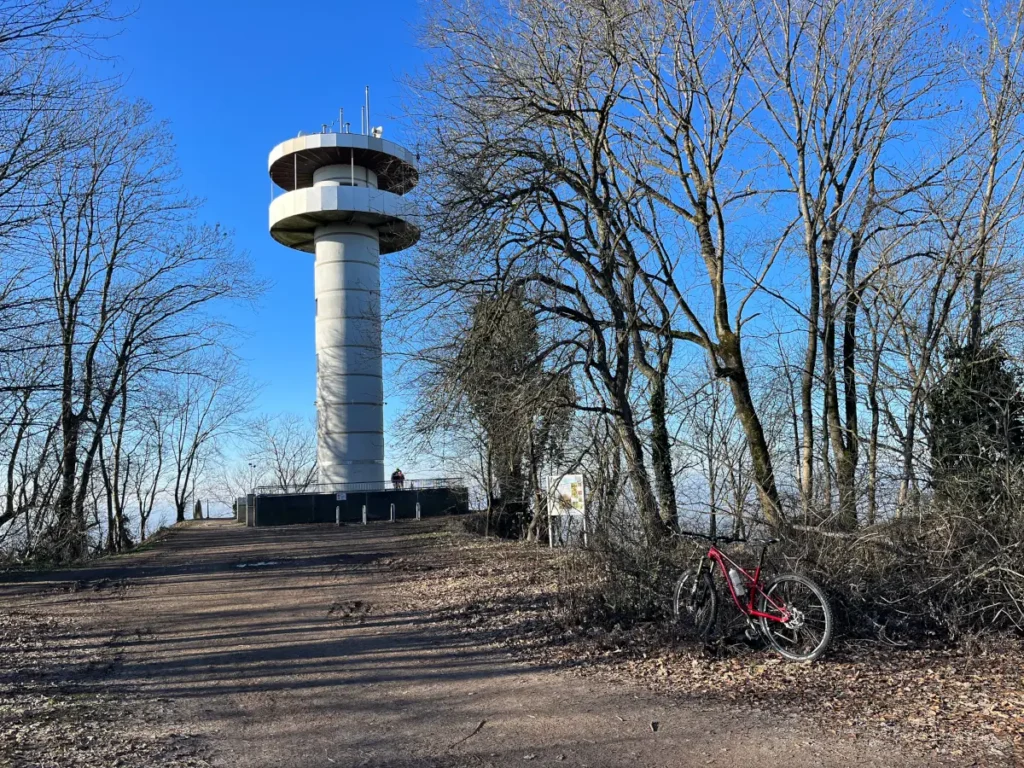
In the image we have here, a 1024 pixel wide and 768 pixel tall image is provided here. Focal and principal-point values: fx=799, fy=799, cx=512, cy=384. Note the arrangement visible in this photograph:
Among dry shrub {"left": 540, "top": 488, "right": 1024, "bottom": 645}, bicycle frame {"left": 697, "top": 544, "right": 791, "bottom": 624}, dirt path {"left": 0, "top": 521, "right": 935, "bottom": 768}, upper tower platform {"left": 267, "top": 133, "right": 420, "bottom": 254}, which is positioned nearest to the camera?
dirt path {"left": 0, "top": 521, "right": 935, "bottom": 768}

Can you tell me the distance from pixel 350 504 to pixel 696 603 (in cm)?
2643

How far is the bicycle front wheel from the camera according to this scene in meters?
6.59

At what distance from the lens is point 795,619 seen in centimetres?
664

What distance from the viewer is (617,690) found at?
20.5 feet

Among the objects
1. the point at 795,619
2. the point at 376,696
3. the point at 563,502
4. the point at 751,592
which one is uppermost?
the point at 563,502

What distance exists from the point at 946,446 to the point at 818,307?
425 centimetres

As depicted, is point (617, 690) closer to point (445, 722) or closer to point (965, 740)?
point (445, 722)

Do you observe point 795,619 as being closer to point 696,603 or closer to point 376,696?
point 696,603

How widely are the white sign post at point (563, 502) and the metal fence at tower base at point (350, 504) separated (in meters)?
17.1

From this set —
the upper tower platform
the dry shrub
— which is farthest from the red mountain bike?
the upper tower platform

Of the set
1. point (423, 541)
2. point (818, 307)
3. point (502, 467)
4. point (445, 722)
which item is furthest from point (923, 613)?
point (423, 541)

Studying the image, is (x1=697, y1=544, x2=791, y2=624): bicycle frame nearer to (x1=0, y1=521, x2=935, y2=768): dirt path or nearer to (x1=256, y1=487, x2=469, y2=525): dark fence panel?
(x1=0, y1=521, x2=935, y2=768): dirt path

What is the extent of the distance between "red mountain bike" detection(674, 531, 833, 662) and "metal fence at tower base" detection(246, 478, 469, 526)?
23607 mm

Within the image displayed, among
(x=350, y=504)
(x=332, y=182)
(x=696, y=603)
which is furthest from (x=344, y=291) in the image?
(x=696, y=603)
